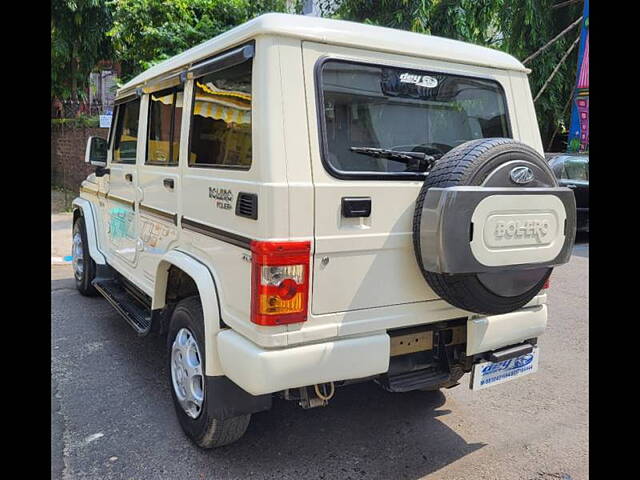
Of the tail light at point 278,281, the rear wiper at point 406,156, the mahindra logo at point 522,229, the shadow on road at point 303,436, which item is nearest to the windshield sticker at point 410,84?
the rear wiper at point 406,156

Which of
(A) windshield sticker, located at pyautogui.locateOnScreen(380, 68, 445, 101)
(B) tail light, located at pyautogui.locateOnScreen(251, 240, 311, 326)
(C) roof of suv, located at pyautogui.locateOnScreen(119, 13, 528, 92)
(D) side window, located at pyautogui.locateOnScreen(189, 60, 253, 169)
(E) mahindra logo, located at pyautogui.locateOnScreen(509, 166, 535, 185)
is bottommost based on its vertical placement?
(B) tail light, located at pyautogui.locateOnScreen(251, 240, 311, 326)

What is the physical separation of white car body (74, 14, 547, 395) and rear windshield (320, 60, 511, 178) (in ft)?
0.19

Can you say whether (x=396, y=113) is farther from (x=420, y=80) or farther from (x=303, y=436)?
(x=303, y=436)

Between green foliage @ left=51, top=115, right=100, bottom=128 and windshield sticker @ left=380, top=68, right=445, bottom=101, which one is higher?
green foliage @ left=51, top=115, right=100, bottom=128

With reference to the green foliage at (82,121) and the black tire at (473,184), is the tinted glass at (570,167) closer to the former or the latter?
the black tire at (473,184)

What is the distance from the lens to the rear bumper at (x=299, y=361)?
7.83ft

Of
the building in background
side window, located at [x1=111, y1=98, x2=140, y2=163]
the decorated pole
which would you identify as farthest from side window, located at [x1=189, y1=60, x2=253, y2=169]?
the building in background

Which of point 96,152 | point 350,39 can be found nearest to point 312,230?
point 350,39

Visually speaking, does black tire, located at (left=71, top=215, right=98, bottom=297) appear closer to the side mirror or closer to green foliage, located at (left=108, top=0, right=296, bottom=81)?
the side mirror

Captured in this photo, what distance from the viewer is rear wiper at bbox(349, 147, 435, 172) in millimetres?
2639
